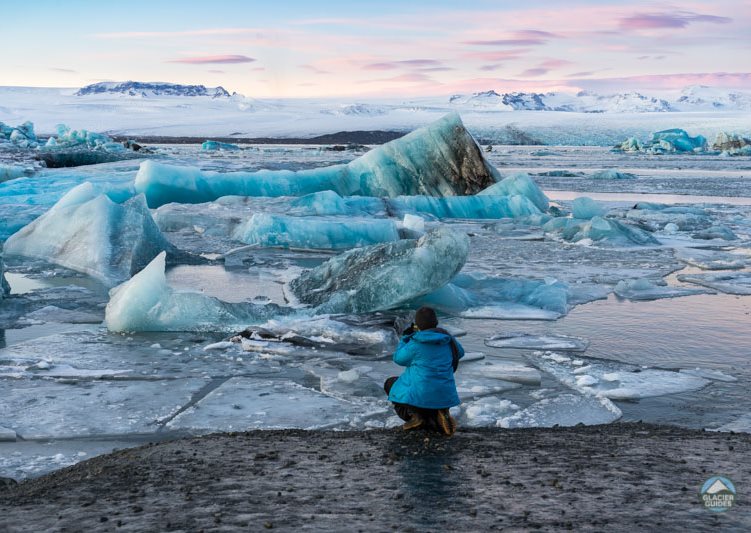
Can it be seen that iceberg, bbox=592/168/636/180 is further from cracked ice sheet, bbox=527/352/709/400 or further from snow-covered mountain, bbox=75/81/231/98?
snow-covered mountain, bbox=75/81/231/98

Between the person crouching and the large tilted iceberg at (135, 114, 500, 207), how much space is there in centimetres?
1078

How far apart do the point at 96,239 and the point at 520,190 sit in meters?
7.54

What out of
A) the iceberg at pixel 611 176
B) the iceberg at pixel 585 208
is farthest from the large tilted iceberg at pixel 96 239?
the iceberg at pixel 611 176

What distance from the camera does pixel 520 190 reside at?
533 inches

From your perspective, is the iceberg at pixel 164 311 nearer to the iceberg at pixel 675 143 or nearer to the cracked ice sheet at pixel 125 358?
the cracked ice sheet at pixel 125 358

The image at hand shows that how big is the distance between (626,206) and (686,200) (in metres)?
2.26

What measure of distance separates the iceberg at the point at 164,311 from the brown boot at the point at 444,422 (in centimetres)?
248

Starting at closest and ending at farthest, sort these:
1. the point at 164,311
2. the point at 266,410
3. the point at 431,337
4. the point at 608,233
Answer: the point at 431,337, the point at 266,410, the point at 164,311, the point at 608,233

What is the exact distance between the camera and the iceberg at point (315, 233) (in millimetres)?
Answer: 9875

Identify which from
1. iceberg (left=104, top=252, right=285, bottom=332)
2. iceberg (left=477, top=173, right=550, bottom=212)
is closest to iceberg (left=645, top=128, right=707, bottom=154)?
iceberg (left=477, top=173, right=550, bottom=212)

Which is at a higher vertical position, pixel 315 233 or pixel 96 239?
pixel 96 239

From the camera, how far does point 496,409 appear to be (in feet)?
12.4

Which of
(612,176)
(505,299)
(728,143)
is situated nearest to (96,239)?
(505,299)

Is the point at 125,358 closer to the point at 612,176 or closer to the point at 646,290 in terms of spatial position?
the point at 646,290
